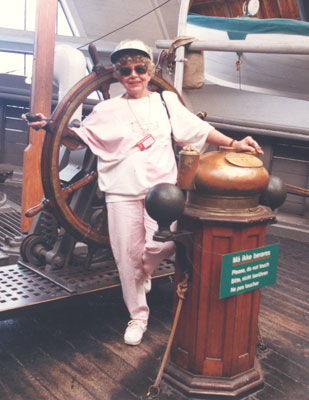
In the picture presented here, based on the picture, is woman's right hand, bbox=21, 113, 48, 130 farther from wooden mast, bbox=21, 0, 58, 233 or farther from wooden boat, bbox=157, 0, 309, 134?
wooden boat, bbox=157, 0, 309, 134

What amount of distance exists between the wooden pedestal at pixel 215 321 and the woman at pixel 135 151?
1.17 feet

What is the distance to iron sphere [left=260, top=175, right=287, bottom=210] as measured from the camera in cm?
192

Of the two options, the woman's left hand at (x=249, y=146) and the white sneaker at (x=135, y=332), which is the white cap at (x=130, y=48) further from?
the white sneaker at (x=135, y=332)

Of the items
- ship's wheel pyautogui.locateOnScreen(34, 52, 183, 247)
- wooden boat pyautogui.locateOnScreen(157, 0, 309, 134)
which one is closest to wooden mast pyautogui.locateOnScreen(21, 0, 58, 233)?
wooden boat pyautogui.locateOnScreen(157, 0, 309, 134)

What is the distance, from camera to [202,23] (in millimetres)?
5055

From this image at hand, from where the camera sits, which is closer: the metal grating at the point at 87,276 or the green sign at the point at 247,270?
the green sign at the point at 247,270

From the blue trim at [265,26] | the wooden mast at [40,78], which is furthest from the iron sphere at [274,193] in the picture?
the blue trim at [265,26]

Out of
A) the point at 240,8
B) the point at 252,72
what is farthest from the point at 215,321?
the point at 240,8

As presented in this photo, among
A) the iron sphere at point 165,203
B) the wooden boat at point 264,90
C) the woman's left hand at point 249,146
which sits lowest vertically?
the iron sphere at point 165,203

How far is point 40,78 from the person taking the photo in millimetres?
3832

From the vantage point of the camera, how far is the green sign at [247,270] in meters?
1.63

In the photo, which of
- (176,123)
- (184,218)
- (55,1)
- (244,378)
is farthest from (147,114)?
(55,1)

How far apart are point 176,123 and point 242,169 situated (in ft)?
1.83

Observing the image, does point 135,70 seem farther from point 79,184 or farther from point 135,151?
point 79,184
